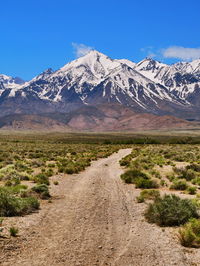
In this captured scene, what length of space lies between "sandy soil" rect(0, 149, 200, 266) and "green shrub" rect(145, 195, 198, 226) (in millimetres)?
480

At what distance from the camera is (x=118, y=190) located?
24.4 meters

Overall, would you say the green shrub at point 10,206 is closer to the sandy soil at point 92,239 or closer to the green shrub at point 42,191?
the sandy soil at point 92,239

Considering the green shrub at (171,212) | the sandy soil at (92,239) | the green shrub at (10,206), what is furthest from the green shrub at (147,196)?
the green shrub at (10,206)

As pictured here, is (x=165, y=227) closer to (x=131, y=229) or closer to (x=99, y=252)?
(x=131, y=229)

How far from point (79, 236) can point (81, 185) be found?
1381 cm

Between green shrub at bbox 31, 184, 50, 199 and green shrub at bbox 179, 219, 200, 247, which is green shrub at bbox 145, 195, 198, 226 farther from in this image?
green shrub at bbox 31, 184, 50, 199

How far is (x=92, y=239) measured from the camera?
41.7 feet

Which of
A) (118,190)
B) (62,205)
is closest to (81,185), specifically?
(118,190)

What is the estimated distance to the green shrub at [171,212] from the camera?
1476cm

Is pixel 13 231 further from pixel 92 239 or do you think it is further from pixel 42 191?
pixel 42 191

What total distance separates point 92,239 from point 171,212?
401cm

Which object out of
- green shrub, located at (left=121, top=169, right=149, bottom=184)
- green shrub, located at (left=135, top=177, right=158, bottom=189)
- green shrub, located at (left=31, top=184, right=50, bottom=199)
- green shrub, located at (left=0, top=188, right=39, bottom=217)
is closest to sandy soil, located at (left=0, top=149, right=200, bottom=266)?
green shrub, located at (left=0, top=188, right=39, bottom=217)

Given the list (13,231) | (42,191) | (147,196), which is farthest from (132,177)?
(13,231)

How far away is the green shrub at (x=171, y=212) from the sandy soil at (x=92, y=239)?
0.48 metres
